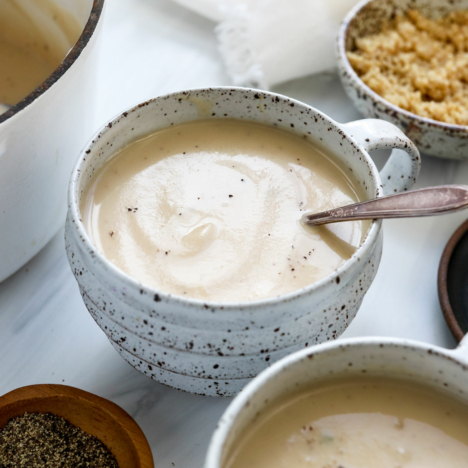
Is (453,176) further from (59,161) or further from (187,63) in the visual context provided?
(59,161)

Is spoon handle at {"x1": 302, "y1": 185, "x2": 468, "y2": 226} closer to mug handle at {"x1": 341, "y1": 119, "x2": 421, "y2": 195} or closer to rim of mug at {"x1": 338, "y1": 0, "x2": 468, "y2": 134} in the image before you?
mug handle at {"x1": 341, "y1": 119, "x2": 421, "y2": 195}

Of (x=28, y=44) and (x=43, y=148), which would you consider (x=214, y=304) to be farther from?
(x=28, y=44)

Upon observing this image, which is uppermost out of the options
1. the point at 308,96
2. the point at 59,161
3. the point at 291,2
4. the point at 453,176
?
the point at 59,161

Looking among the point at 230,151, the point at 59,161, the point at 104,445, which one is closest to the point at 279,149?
the point at 230,151

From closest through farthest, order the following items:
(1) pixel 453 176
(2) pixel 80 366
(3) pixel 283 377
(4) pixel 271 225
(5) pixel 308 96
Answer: (3) pixel 283 377
(4) pixel 271 225
(2) pixel 80 366
(1) pixel 453 176
(5) pixel 308 96

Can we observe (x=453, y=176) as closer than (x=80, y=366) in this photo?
No

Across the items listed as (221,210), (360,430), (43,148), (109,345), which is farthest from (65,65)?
(360,430)

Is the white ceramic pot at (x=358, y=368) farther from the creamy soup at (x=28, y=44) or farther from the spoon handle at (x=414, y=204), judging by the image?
the creamy soup at (x=28, y=44)
